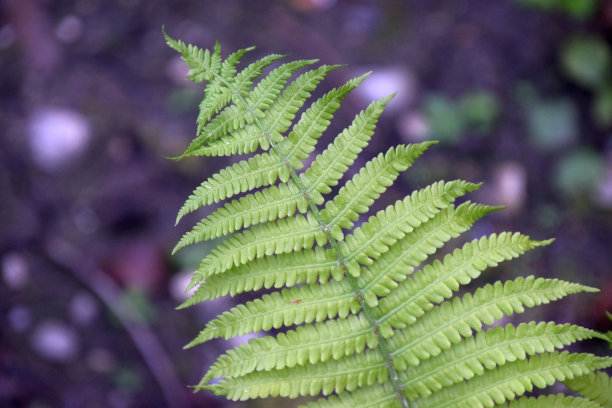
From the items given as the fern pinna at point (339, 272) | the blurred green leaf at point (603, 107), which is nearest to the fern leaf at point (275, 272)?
the fern pinna at point (339, 272)

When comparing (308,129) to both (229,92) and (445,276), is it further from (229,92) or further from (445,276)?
(445,276)

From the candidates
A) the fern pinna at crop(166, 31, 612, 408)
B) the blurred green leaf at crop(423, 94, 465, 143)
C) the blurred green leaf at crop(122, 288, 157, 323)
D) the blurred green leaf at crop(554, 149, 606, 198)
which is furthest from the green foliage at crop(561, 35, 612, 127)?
the blurred green leaf at crop(122, 288, 157, 323)

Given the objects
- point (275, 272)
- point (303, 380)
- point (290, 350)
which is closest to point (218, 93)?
point (275, 272)

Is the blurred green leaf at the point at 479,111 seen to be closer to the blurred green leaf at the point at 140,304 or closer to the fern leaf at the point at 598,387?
the fern leaf at the point at 598,387

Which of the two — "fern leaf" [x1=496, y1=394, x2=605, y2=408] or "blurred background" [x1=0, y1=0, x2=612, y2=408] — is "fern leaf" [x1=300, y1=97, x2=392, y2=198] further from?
"blurred background" [x1=0, y1=0, x2=612, y2=408]

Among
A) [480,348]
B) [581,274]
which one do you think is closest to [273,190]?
[480,348]

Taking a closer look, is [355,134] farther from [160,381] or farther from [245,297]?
[160,381]
